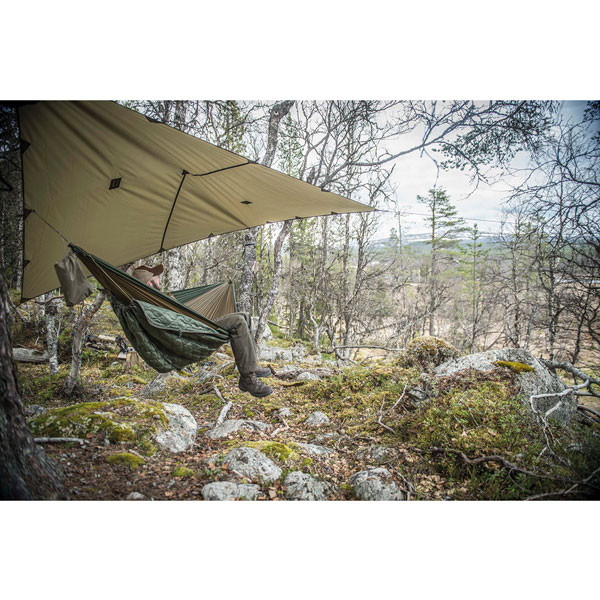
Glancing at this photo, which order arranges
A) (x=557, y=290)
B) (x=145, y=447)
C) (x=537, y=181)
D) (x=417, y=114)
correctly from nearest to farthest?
1. (x=145, y=447)
2. (x=537, y=181)
3. (x=557, y=290)
4. (x=417, y=114)

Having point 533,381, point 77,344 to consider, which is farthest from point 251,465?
Answer: point 533,381

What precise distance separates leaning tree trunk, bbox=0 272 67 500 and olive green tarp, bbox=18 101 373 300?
2.55 ft

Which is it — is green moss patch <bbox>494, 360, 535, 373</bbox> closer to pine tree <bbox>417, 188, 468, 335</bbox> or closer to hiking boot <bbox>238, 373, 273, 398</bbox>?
hiking boot <bbox>238, 373, 273, 398</bbox>

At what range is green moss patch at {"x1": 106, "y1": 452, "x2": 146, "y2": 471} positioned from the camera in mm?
1292

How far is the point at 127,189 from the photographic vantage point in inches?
70.9

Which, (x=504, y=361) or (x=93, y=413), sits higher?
(x=504, y=361)

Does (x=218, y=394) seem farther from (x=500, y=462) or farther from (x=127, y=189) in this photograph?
(x=500, y=462)

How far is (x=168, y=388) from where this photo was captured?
2787 mm

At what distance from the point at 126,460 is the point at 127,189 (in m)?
1.54

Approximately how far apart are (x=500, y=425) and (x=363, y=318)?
525 centimetres

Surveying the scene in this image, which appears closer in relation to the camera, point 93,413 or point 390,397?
point 93,413

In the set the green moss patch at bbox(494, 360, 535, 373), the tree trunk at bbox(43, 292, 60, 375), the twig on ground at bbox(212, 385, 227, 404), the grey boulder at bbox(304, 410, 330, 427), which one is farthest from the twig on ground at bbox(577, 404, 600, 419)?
the tree trunk at bbox(43, 292, 60, 375)
